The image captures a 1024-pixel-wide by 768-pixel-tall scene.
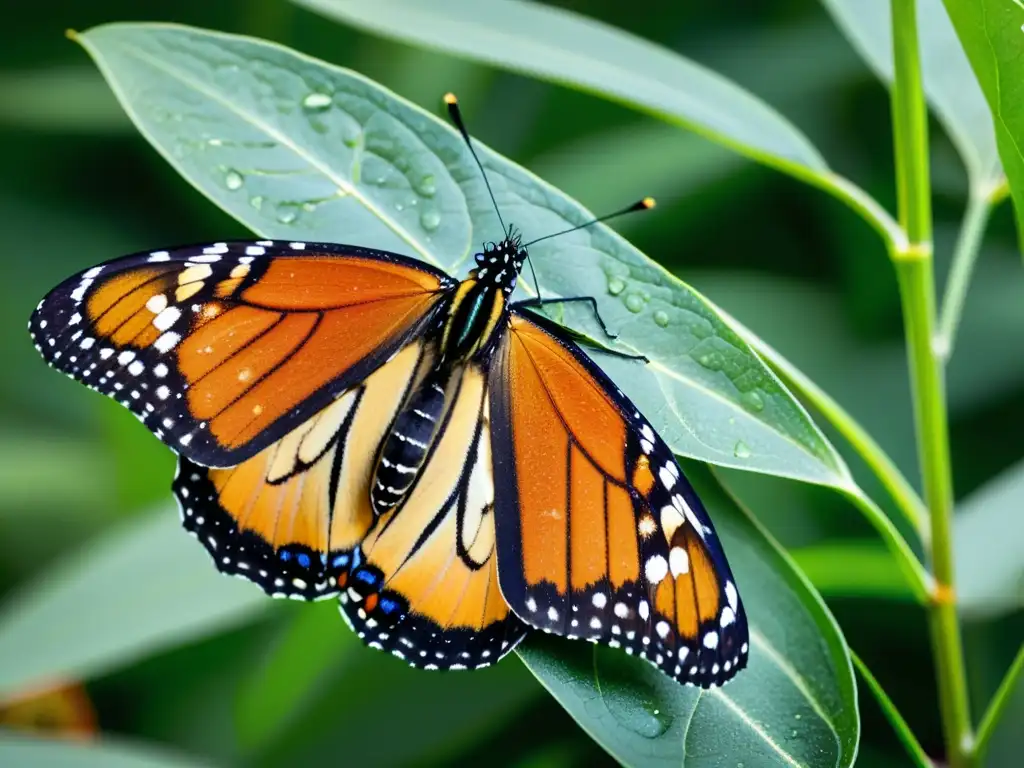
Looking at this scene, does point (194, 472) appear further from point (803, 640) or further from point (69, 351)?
point (803, 640)

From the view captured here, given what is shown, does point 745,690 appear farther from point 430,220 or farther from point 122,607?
point 122,607

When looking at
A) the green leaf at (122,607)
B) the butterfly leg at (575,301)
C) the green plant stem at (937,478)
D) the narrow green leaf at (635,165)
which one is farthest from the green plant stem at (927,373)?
the narrow green leaf at (635,165)

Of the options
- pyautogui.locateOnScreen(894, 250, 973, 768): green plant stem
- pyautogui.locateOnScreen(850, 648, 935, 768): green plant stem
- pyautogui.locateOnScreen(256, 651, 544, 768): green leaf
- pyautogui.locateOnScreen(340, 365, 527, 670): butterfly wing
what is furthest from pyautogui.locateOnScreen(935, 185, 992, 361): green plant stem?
pyautogui.locateOnScreen(256, 651, 544, 768): green leaf

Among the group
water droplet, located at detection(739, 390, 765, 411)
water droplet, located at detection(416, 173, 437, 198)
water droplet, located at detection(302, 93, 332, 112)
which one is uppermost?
water droplet, located at detection(302, 93, 332, 112)

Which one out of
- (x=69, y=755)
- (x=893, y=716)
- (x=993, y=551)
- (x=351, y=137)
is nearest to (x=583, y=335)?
(x=351, y=137)

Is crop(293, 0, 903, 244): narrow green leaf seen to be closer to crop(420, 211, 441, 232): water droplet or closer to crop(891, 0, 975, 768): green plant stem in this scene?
crop(891, 0, 975, 768): green plant stem

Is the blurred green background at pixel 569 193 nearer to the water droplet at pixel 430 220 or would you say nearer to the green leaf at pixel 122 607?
the green leaf at pixel 122 607
